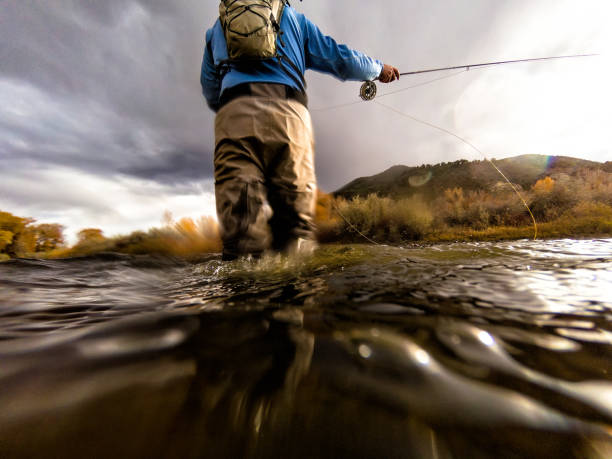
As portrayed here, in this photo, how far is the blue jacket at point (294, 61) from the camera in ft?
6.09

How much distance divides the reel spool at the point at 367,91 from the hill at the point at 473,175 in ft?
17.3

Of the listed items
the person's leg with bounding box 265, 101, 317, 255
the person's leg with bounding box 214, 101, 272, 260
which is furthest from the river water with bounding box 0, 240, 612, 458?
the person's leg with bounding box 265, 101, 317, 255

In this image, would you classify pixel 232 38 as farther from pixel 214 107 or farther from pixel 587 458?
pixel 587 458

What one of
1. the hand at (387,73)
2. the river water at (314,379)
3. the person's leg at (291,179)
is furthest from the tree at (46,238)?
the hand at (387,73)

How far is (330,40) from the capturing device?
7.25 ft

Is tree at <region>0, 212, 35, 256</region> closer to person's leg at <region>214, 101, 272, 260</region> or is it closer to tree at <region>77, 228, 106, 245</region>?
tree at <region>77, 228, 106, 245</region>

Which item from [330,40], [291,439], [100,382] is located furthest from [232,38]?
[291,439]

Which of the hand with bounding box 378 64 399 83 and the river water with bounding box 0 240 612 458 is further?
the hand with bounding box 378 64 399 83

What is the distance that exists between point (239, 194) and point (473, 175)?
1285 centimetres

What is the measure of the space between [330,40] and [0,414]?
9.71 ft

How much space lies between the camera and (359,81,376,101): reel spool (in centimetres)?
308

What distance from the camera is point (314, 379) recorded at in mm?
350

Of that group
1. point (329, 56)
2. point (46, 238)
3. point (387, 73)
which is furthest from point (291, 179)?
point (46, 238)

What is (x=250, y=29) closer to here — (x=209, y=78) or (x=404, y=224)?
(x=209, y=78)
